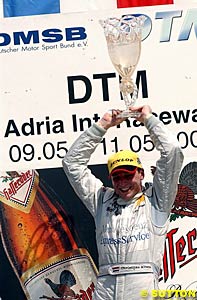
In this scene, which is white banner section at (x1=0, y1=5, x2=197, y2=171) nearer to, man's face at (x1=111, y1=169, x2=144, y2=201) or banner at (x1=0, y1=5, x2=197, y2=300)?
banner at (x1=0, y1=5, x2=197, y2=300)

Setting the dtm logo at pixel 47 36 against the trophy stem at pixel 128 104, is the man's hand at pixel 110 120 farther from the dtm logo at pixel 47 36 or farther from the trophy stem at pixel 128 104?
the dtm logo at pixel 47 36

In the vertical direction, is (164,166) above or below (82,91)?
below

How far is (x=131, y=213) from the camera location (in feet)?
9.46

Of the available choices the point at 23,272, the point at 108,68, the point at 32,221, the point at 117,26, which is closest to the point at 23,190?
the point at 32,221

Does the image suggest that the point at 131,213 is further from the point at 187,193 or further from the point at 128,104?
the point at 187,193

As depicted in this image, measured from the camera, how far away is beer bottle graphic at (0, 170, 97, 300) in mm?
3402

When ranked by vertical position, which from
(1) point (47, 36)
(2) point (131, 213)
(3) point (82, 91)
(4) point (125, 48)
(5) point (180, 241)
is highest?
(1) point (47, 36)

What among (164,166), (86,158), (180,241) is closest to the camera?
(164,166)

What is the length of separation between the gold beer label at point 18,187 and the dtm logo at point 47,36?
1.89 feet

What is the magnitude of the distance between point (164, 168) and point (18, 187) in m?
0.84

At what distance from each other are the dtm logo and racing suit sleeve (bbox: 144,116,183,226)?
0.77m

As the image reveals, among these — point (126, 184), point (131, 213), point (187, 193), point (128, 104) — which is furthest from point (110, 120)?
point (187, 193)

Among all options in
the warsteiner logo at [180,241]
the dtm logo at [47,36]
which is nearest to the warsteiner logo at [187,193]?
the warsteiner logo at [180,241]

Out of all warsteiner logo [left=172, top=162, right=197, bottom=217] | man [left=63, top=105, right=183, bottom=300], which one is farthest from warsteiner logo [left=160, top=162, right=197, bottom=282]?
man [left=63, top=105, right=183, bottom=300]
